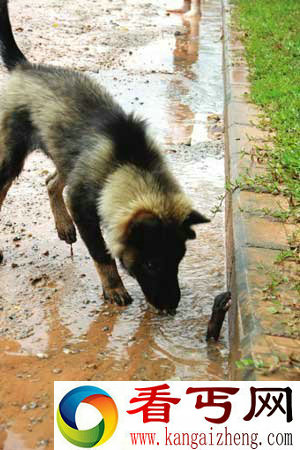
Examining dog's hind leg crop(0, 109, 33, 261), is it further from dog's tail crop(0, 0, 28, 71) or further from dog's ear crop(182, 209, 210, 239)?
dog's ear crop(182, 209, 210, 239)

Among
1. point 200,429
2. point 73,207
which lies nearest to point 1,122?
point 73,207

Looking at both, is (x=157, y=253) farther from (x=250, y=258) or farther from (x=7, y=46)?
(x=7, y=46)

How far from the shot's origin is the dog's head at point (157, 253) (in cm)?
394

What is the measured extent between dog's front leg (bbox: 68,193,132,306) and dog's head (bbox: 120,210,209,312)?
0.44m

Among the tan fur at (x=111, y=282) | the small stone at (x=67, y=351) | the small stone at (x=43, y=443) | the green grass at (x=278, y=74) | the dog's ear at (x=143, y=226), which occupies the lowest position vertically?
the green grass at (x=278, y=74)

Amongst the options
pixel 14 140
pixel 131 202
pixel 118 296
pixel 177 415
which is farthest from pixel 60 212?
pixel 177 415

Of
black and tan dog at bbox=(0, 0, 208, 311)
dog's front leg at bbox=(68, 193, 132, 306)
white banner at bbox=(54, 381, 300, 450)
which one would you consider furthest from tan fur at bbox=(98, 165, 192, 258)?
white banner at bbox=(54, 381, 300, 450)

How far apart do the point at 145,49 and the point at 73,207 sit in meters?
7.90

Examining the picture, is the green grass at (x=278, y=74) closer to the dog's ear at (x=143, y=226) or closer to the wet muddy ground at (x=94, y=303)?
the wet muddy ground at (x=94, y=303)

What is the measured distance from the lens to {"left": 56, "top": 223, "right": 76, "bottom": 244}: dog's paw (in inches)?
215

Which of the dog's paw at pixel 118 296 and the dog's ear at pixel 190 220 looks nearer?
the dog's ear at pixel 190 220

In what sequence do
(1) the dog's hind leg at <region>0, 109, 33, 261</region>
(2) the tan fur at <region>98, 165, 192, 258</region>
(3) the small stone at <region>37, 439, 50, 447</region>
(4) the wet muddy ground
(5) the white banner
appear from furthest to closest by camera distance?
(1) the dog's hind leg at <region>0, 109, 33, 261</region> → (2) the tan fur at <region>98, 165, 192, 258</region> → (4) the wet muddy ground → (3) the small stone at <region>37, 439, 50, 447</region> → (5) the white banner

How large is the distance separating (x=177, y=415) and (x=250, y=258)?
1.48 metres

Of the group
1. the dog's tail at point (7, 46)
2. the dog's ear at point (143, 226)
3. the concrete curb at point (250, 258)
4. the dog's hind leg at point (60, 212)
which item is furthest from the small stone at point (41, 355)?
the dog's tail at point (7, 46)
